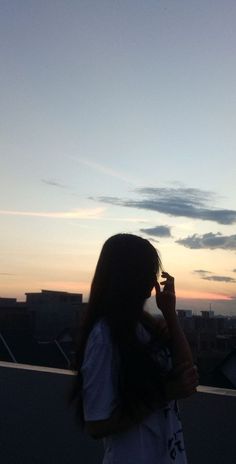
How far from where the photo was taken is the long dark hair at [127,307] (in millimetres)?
1465

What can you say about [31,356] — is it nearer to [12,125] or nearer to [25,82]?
[12,125]

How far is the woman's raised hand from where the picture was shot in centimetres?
155

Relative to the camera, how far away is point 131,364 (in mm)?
1474

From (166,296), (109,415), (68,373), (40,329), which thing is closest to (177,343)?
(166,296)

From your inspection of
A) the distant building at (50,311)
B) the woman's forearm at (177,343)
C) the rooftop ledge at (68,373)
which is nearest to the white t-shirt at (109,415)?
the woman's forearm at (177,343)

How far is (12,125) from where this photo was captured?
8.05m

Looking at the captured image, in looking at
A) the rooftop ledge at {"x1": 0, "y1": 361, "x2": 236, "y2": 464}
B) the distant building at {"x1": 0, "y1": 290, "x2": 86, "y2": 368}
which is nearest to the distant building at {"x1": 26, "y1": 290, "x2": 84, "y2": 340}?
the distant building at {"x1": 0, "y1": 290, "x2": 86, "y2": 368}

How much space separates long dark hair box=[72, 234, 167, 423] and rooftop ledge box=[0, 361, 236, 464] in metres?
1.09

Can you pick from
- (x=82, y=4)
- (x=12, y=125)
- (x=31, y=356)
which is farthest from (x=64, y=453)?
(x=31, y=356)

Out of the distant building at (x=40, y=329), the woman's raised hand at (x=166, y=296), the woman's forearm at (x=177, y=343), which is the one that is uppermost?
the woman's raised hand at (x=166, y=296)

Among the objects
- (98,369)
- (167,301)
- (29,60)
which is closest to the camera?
(98,369)

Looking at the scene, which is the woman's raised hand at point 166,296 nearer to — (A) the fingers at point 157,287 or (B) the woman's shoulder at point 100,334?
(A) the fingers at point 157,287

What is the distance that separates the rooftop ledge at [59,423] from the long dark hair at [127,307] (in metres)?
1.09

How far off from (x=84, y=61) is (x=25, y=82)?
966 mm
